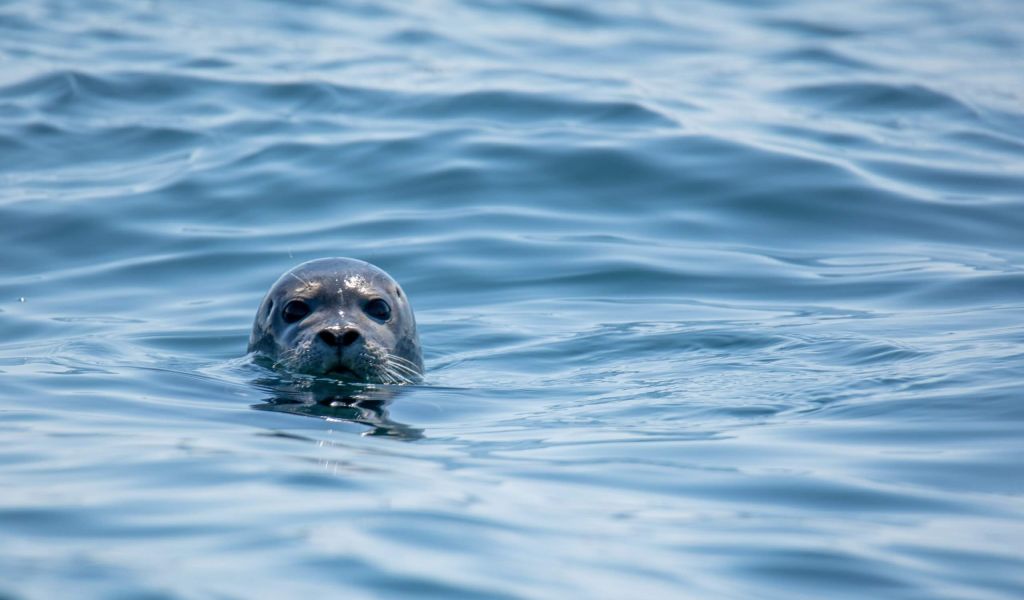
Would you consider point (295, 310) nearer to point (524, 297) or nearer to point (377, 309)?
point (377, 309)

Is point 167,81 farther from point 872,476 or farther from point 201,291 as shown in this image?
point 872,476

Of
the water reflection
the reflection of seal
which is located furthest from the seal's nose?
the water reflection

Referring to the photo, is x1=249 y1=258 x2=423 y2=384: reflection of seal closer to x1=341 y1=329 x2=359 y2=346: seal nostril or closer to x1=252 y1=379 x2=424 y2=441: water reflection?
x1=341 y1=329 x2=359 y2=346: seal nostril

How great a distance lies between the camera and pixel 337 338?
770 cm

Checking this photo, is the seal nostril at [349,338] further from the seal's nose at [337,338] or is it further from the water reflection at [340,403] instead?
the water reflection at [340,403]

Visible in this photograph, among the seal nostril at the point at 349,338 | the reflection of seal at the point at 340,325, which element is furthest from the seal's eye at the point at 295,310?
the seal nostril at the point at 349,338

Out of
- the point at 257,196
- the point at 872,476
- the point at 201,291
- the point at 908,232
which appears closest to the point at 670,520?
the point at 872,476

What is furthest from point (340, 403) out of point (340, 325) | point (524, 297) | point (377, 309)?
point (524, 297)

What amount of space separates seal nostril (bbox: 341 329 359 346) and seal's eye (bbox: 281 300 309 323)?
0.66 metres

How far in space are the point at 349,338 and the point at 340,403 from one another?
0.57 metres

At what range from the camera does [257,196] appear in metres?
13.2

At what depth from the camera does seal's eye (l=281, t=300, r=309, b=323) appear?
27.4ft

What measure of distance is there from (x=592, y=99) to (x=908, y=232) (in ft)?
15.4

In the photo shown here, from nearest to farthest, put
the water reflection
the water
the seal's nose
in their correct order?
the water
the water reflection
the seal's nose
